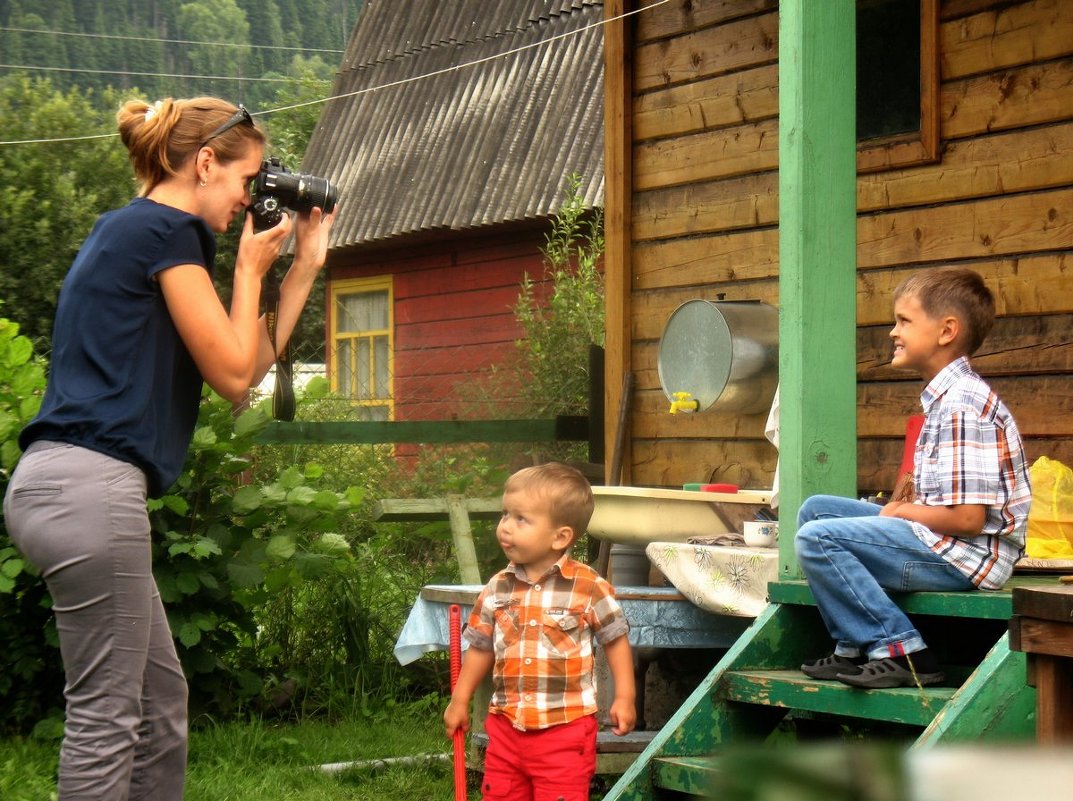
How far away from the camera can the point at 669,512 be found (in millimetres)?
4863

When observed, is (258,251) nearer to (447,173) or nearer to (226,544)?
(226,544)

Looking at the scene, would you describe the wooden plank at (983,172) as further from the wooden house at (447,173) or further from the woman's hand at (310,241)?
the wooden house at (447,173)

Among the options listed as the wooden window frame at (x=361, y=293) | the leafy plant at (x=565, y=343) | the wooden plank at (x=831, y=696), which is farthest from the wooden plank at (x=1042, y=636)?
the wooden window frame at (x=361, y=293)

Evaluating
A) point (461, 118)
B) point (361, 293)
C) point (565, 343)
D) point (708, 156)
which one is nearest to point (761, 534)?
point (708, 156)

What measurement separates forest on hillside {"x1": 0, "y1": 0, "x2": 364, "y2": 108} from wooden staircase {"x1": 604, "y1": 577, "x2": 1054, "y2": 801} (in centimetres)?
3699

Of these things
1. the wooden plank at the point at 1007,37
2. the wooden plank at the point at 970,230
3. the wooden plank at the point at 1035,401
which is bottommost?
the wooden plank at the point at 1035,401

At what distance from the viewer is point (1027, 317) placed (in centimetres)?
477

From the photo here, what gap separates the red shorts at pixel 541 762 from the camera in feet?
10.8

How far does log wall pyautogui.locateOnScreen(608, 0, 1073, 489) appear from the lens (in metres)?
4.73

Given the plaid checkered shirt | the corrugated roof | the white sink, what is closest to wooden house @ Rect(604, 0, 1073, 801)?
the plaid checkered shirt

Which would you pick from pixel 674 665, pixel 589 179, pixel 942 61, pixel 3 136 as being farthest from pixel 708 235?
pixel 3 136

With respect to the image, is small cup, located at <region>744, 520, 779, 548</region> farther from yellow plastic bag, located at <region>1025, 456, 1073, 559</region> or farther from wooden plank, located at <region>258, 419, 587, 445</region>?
wooden plank, located at <region>258, 419, 587, 445</region>

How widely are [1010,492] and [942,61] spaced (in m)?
2.25

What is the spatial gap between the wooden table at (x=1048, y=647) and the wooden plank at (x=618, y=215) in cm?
385
